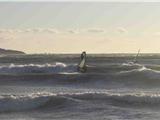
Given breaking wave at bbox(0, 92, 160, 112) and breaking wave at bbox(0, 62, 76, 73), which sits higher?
breaking wave at bbox(0, 62, 76, 73)

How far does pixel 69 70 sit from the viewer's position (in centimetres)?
5844

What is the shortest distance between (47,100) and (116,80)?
14.8 m

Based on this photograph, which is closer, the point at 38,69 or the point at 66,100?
the point at 66,100

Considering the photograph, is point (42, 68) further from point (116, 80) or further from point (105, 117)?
point (105, 117)

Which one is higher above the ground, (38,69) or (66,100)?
(38,69)

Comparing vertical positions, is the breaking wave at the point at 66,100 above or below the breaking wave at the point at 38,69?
below

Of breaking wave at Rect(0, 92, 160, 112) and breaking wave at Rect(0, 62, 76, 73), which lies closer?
breaking wave at Rect(0, 92, 160, 112)

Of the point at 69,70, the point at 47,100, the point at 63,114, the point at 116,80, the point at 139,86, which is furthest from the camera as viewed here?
the point at 69,70

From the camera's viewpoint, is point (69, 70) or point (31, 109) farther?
point (69, 70)

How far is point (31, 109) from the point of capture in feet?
92.7

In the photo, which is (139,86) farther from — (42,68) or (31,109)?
(42,68)

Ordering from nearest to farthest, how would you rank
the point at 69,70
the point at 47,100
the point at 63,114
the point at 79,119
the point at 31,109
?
the point at 79,119, the point at 63,114, the point at 31,109, the point at 47,100, the point at 69,70

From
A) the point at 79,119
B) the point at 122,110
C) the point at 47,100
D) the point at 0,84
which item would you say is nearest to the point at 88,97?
the point at 47,100

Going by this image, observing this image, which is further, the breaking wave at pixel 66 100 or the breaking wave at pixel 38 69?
the breaking wave at pixel 38 69
